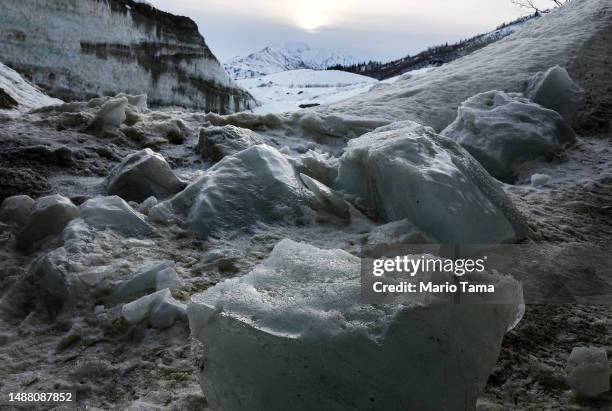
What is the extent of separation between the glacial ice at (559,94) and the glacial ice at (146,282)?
3.79 m

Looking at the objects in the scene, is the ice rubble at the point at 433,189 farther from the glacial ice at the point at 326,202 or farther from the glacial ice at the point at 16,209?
the glacial ice at the point at 16,209

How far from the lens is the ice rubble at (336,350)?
1.34m

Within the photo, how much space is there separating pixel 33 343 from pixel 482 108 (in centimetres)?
362

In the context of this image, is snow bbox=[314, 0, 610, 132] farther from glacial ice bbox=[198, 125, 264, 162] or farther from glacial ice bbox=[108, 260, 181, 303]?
glacial ice bbox=[108, 260, 181, 303]

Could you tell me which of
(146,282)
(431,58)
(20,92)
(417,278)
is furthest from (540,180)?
(431,58)

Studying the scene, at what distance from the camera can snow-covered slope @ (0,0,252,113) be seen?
13.5 meters

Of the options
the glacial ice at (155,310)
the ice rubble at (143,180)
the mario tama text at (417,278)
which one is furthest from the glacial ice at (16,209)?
the mario tama text at (417,278)

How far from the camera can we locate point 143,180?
119 inches

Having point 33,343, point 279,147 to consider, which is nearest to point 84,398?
point 33,343

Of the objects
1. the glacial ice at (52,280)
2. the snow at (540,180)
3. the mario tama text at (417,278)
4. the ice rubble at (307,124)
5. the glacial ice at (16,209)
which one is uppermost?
the ice rubble at (307,124)

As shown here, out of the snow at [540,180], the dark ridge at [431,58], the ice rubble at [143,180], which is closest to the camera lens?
the ice rubble at [143,180]

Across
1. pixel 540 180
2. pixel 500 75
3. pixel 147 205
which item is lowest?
pixel 147 205

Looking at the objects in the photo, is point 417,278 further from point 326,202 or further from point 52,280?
point 52,280

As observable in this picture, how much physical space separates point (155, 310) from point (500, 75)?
4538 millimetres
